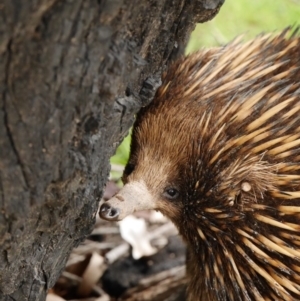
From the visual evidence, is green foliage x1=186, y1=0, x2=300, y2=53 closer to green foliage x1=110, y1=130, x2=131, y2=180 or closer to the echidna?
green foliage x1=110, y1=130, x2=131, y2=180

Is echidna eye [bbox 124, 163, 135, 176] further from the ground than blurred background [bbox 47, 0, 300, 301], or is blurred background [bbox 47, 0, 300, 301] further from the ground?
echidna eye [bbox 124, 163, 135, 176]

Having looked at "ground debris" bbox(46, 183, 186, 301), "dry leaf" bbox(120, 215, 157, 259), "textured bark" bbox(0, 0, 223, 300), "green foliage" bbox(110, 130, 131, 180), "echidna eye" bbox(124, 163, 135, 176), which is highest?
"textured bark" bbox(0, 0, 223, 300)

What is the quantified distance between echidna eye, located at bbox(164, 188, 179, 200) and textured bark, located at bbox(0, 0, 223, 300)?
0.29 meters

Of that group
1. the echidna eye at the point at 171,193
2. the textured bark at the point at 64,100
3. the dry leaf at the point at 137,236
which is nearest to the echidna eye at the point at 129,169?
the echidna eye at the point at 171,193

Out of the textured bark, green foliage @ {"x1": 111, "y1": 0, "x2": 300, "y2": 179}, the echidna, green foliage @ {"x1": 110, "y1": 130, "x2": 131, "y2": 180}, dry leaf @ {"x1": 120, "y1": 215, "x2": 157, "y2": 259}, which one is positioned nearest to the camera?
the textured bark

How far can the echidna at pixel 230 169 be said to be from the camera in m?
1.87

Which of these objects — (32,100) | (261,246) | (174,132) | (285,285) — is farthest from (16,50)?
(285,285)

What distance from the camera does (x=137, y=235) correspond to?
3.16m

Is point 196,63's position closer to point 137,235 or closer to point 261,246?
point 261,246

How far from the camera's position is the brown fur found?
6.15ft

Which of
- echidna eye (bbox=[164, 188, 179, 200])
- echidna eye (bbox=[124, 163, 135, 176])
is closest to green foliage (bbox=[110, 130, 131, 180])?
echidna eye (bbox=[124, 163, 135, 176])

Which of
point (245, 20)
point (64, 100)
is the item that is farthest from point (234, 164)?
point (245, 20)

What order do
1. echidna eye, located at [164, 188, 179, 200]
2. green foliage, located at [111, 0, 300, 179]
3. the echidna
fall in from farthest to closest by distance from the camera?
green foliage, located at [111, 0, 300, 179] → echidna eye, located at [164, 188, 179, 200] → the echidna

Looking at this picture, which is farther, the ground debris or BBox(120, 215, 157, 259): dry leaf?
BBox(120, 215, 157, 259): dry leaf
